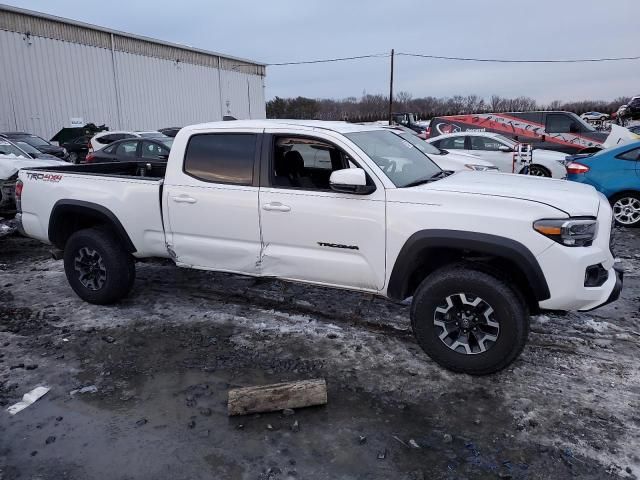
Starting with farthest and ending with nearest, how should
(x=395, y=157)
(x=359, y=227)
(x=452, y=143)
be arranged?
(x=452, y=143), (x=395, y=157), (x=359, y=227)

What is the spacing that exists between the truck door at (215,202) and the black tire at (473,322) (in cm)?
153

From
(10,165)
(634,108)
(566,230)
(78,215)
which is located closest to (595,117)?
(634,108)

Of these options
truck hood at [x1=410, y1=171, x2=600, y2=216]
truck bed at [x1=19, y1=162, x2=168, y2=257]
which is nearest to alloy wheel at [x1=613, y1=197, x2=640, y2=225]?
truck hood at [x1=410, y1=171, x2=600, y2=216]

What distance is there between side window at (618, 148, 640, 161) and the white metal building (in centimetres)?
2709

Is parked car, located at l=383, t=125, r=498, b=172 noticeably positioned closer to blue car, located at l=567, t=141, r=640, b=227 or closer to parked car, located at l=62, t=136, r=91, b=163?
blue car, located at l=567, t=141, r=640, b=227

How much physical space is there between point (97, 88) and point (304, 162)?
29.2 metres

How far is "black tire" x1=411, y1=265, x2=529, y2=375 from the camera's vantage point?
3.43 metres

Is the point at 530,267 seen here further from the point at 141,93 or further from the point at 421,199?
the point at 141,93

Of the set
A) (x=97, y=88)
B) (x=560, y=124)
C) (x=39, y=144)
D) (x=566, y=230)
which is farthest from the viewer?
(x=97, y=88)

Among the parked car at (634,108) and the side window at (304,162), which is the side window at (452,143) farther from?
the parked car at (634,108)

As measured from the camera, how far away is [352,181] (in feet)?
11.9

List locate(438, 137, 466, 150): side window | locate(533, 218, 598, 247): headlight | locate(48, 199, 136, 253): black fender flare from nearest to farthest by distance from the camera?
locate(533, 218, 598, 247): headlight
locate(48, 199, 136, 253): black fender flare
locate(438, 137, 466, 150): side window

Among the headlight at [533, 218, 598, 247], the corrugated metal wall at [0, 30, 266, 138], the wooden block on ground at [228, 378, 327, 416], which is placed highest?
the corrugated metal wall at [0, 30, 266, 138]

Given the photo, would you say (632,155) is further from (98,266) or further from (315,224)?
(98,266)
